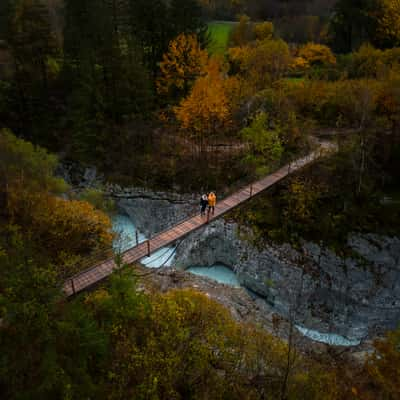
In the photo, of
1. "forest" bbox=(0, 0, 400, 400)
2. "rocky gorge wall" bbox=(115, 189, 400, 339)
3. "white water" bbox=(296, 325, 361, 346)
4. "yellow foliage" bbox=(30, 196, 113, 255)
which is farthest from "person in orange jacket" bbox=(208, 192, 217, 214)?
"white water" bbox=(296, 325, 361, 346)

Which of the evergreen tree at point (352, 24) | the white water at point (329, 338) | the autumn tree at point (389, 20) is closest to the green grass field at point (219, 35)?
the evergreen tree at point (352, 24)

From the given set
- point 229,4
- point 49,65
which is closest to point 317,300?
point 49,65

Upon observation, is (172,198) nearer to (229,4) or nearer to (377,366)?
(377,366)

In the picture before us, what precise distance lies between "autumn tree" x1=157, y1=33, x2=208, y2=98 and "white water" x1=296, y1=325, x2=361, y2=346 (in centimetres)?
2281

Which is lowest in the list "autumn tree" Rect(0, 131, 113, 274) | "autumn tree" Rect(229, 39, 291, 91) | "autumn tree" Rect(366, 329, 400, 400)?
"autumn tree" Rect(366, 329, 400, 400)

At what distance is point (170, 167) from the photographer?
3091 centimetres

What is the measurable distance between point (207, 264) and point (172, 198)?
6126 mm

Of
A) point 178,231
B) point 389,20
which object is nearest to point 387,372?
point 178,231

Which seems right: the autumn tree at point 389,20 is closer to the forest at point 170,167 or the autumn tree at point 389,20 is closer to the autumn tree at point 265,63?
the forest at point 170,167

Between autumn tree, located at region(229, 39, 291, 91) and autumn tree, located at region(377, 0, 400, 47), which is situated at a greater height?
autumn tree, located at region(377, 0, 400, 47)

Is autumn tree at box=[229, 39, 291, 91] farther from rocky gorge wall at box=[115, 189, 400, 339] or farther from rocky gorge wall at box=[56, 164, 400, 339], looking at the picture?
rocky gorge wall at box=[115, 189, 400, 339]

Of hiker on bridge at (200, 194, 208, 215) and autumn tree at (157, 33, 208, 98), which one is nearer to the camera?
hiker on bridge at (200, 194, 208, 215)

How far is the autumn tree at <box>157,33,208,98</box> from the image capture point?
3288 cm

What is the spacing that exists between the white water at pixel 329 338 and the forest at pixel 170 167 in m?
2.15
